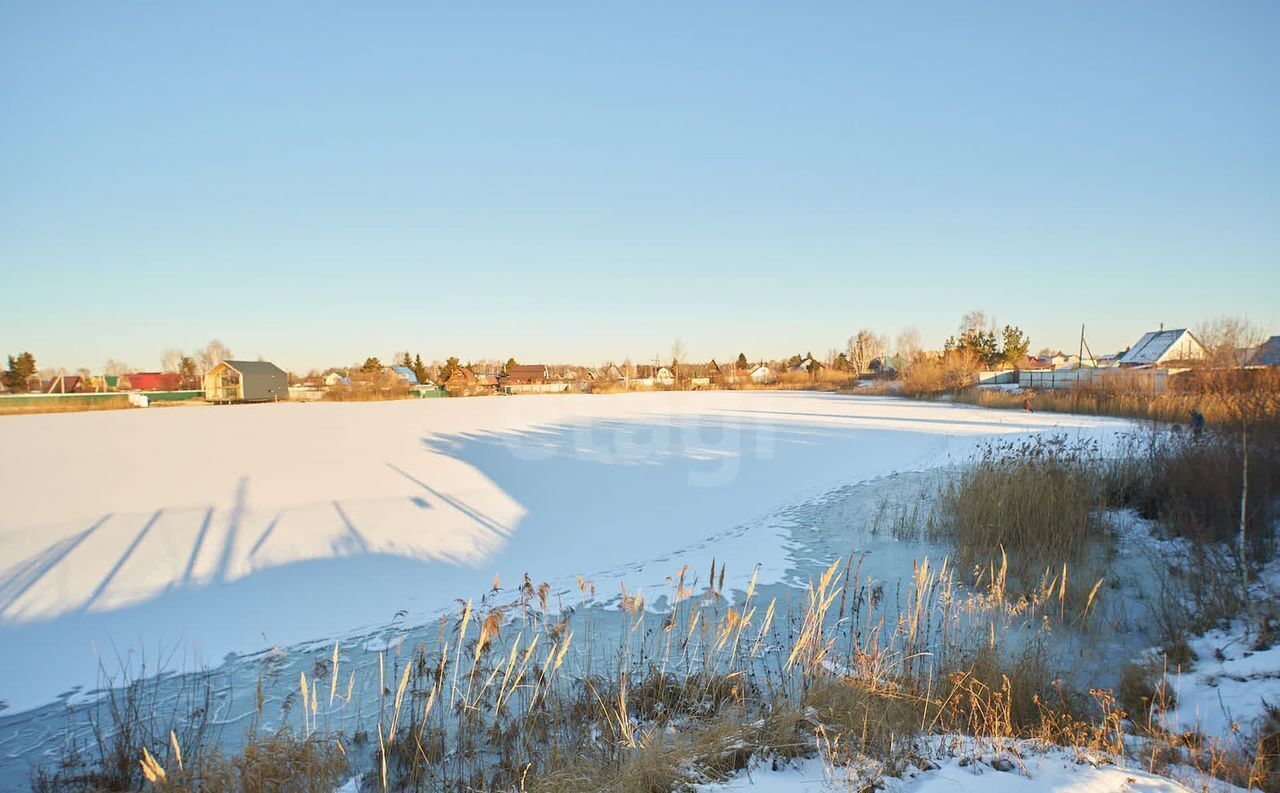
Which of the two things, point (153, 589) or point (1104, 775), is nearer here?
point (1104, 775)

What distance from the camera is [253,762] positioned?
2.36 m

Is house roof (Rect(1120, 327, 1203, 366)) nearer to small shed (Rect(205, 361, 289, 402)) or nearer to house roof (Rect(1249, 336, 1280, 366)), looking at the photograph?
house roof (Rect(1249, 336, 1280, 366))

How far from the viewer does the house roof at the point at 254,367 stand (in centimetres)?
4581

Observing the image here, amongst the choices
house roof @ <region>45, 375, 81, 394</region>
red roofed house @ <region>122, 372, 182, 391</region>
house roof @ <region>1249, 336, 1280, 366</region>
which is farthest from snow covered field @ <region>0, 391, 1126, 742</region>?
house roof @ <region>45, 375, 81, 394</region>

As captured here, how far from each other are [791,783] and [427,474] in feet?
30.8

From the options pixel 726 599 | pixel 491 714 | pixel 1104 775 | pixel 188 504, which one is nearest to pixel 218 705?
pixel 491 714

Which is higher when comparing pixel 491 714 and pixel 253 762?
pixel 253 762

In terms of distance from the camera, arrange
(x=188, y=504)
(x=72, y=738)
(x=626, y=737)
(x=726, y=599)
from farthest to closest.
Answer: (x=188, y=504) < (x=726, y=599) < (x=72, y=738) < (x=626, y=737)

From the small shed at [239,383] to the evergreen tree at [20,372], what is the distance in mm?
28171

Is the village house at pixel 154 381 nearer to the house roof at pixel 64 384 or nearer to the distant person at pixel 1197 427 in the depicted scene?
the house roof at pixel 64 384

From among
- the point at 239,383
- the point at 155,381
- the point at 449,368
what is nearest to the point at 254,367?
the point at 239,383

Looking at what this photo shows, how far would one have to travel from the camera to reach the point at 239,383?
45.8m

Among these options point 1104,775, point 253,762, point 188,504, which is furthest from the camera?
point 188,504

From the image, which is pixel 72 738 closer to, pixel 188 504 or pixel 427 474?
pixel 188 504
